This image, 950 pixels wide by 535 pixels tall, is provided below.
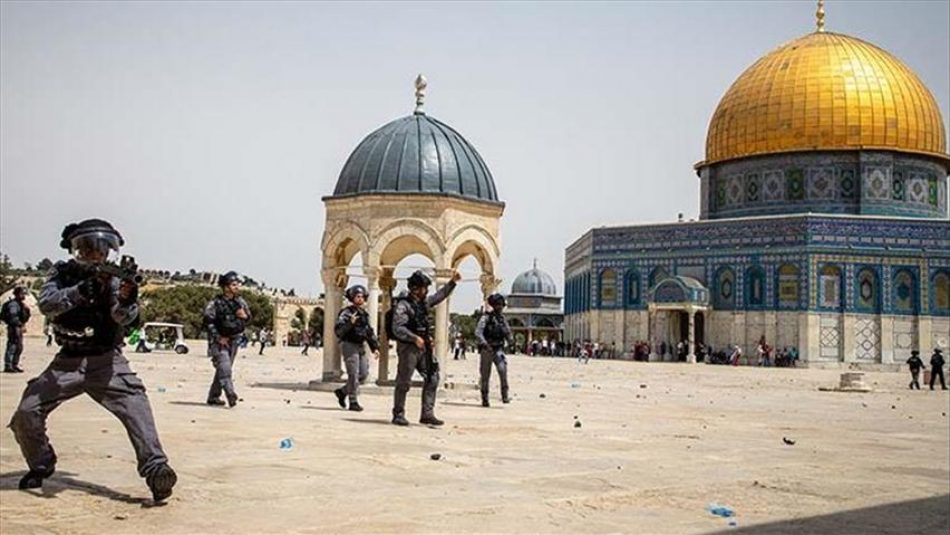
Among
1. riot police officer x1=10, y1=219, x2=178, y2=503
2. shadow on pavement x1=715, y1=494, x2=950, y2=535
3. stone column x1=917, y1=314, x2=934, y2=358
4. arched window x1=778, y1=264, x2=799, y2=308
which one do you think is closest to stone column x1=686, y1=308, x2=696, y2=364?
arched window x1=778, y1=264, x2=799, y2=308

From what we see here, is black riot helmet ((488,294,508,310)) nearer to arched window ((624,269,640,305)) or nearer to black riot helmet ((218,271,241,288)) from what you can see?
black riot helmet ((218,271,241,288))

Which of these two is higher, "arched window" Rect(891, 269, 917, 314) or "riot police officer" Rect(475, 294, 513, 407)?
"arched window" Rect(891, 269, 917, 314)

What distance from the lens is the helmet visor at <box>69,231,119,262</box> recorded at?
648 centimetres

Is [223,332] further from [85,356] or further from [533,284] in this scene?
[533,284]

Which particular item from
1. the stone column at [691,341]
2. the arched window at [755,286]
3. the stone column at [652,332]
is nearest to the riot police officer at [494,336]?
the stone column at [691,341]

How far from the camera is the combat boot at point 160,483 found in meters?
5.89

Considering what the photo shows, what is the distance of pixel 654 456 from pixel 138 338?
37.5 m

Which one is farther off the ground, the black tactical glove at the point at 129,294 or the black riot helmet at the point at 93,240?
the black riot helmet at the point at 93,240

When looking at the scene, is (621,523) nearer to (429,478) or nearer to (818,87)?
(429,478)

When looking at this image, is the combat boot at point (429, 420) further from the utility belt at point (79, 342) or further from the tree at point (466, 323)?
the tree at point (466, 323)

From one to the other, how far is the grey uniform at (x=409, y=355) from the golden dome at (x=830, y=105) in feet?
147

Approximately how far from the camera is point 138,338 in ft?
143

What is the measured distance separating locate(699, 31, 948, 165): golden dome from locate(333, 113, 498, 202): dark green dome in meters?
38.3

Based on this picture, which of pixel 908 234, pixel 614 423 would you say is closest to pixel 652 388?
pixel 614 423
